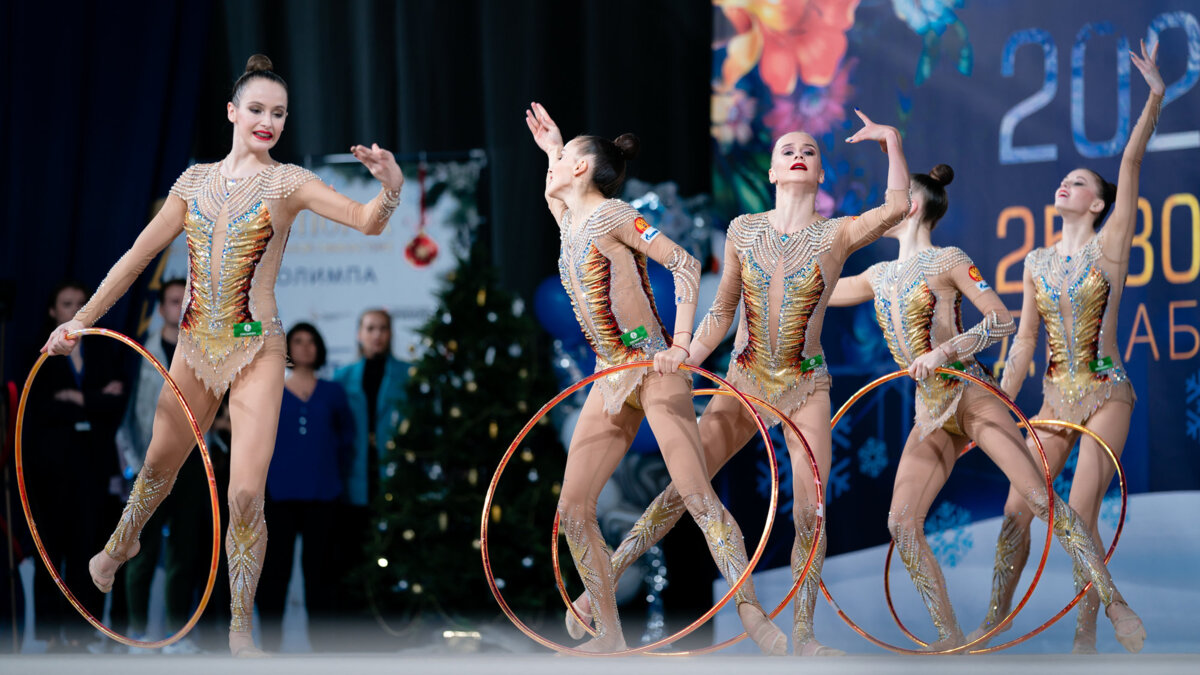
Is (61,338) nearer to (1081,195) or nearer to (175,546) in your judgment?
(175,546)

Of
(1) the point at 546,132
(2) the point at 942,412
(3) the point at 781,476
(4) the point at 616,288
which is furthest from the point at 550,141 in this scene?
(3) the point at 781,476

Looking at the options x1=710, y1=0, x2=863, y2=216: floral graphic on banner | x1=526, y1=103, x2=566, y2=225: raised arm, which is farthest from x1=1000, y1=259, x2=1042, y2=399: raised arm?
x1=526, y1=103, x2=566, y2=225: raised arm

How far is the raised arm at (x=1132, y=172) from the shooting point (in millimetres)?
5762

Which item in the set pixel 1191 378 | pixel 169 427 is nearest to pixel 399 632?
pixel 169 427

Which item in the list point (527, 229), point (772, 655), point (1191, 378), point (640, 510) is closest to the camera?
point (772, 655)

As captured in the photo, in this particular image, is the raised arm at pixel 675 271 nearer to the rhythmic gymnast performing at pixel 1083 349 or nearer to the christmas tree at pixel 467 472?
the rhythmic gymnast performing at pixel 1083 349

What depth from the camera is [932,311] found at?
5.67 m

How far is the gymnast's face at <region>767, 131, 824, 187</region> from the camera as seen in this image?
519 cm

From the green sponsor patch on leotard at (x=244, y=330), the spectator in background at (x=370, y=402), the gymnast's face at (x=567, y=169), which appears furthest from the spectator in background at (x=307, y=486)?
the gymnast's face at (x=567, y=169)

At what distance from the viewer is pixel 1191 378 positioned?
7.09 m

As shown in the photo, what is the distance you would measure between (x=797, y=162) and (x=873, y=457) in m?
3.03

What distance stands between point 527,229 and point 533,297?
0.47 metres

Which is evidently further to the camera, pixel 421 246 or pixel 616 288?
pixel 421 246

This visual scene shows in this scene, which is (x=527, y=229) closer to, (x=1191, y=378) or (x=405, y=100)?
(x=405, y=100)
